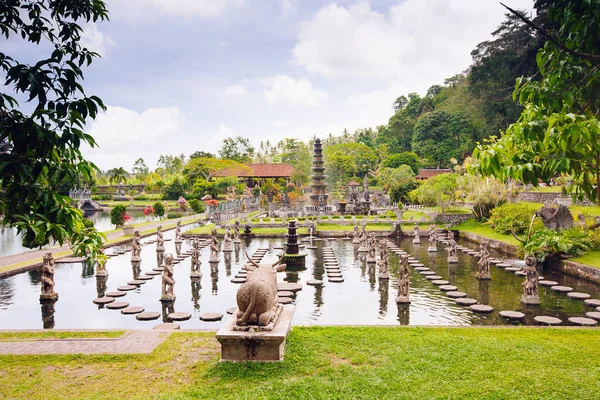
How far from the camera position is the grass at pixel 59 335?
886cm

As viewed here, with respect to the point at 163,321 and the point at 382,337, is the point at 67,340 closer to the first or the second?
the point at 163,321

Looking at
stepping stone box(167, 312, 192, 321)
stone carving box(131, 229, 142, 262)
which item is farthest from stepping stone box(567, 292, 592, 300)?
stone carving box(131, 229, 142, 262)

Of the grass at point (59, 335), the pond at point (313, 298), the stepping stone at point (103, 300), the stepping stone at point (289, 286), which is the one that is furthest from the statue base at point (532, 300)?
the stepping stone at point (103, 300)

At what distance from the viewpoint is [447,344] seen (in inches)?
315

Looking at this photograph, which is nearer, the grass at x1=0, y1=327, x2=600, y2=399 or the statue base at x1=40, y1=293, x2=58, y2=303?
the grass at x1=0, y1=327, x2=600, y2=399

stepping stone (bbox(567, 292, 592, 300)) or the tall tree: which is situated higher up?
the tall tree

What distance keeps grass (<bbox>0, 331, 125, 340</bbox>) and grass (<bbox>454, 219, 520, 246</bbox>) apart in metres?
19.7

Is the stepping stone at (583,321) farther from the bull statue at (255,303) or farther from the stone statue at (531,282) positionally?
the bull statue at (255,303)

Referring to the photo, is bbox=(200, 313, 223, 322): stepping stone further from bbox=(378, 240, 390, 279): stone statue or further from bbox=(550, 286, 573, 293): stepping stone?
bbox=(550, 286, 573, 293): stepping stone

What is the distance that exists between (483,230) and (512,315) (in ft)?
60.1

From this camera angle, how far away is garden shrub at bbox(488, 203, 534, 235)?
2500cm

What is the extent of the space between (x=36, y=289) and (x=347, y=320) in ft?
36.6

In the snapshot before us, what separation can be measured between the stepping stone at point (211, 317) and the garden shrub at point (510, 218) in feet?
62.8

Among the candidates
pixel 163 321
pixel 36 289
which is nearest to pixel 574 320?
pixel 163 321
